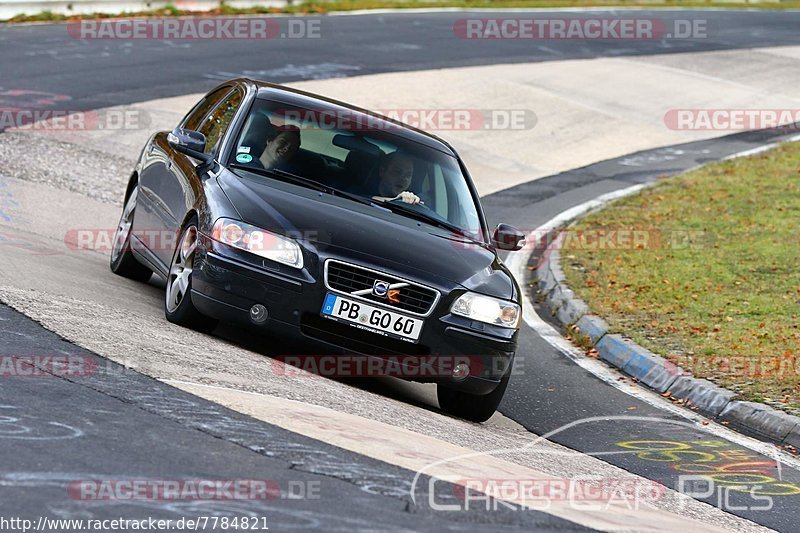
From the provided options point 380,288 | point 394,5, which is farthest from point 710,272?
point 394,5

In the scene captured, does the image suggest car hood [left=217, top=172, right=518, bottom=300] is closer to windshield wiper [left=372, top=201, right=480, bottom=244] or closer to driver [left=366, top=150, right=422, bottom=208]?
windshield wiper [left=372, top=201, right=480, bottom=244]

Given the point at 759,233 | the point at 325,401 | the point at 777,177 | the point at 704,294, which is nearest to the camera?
the point at 325,401

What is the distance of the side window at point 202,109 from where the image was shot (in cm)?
960

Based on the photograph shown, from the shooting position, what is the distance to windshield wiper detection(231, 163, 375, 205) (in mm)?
8125

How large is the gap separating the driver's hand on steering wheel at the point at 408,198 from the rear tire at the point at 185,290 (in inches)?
53.3

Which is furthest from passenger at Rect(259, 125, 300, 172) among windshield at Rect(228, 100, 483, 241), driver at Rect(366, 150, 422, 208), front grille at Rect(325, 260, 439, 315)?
front grille at Rect(325, 260, 439, 315)

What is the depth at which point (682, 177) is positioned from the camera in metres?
18.1

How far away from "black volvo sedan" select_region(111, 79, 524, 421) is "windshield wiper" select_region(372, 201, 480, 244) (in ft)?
0.05

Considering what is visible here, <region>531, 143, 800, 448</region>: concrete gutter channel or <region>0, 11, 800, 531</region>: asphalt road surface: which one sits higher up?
<region>0, 11, 800, 531</region>: asphalt road surface

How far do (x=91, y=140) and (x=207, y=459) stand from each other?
11315mm

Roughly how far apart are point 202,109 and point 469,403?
11.4 ft

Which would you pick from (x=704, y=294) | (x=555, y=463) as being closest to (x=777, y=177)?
(x=704, y=294)

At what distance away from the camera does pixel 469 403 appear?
777 centimetres

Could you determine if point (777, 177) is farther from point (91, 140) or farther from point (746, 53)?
point (746, 53)
